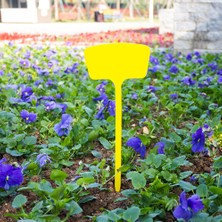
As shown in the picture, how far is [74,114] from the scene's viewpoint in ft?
8.55

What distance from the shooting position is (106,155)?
6.95ft

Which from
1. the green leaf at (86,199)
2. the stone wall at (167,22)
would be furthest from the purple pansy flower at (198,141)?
the stone wall at (167,22)

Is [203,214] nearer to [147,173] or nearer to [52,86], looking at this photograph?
[147,173]

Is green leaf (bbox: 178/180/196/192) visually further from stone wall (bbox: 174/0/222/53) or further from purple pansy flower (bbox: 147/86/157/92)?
stone wall (bbox: 174/0/222/53)

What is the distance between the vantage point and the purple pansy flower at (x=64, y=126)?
210cm

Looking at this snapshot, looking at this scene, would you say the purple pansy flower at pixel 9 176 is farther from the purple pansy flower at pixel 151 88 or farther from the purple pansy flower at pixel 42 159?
the purple pansy flower at pixel 151 88

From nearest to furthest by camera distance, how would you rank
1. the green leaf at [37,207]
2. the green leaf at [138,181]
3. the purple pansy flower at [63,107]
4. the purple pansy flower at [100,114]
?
1. the green leaf at [37,207]
2. the green leaf at [138,181]
3. the purple pansy flower at [100,114]
4. the purple pansy flower at [63,107]

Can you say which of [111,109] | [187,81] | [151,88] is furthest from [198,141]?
[187,81]

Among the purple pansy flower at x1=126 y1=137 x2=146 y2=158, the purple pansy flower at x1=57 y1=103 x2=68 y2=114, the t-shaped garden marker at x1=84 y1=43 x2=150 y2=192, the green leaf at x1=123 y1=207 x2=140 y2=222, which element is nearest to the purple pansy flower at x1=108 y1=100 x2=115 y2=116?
the purple pansy flower at x1=57 y1=103 x2=68 y2=114

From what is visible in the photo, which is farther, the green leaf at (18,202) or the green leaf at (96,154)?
the green leaf at (96,154)

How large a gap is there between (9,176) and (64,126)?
1.83ft

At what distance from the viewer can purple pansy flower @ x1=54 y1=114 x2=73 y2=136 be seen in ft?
6.90

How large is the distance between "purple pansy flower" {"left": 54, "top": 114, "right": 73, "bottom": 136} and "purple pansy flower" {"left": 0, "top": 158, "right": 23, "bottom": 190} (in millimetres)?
536

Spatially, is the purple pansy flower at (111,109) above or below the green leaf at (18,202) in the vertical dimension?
above
